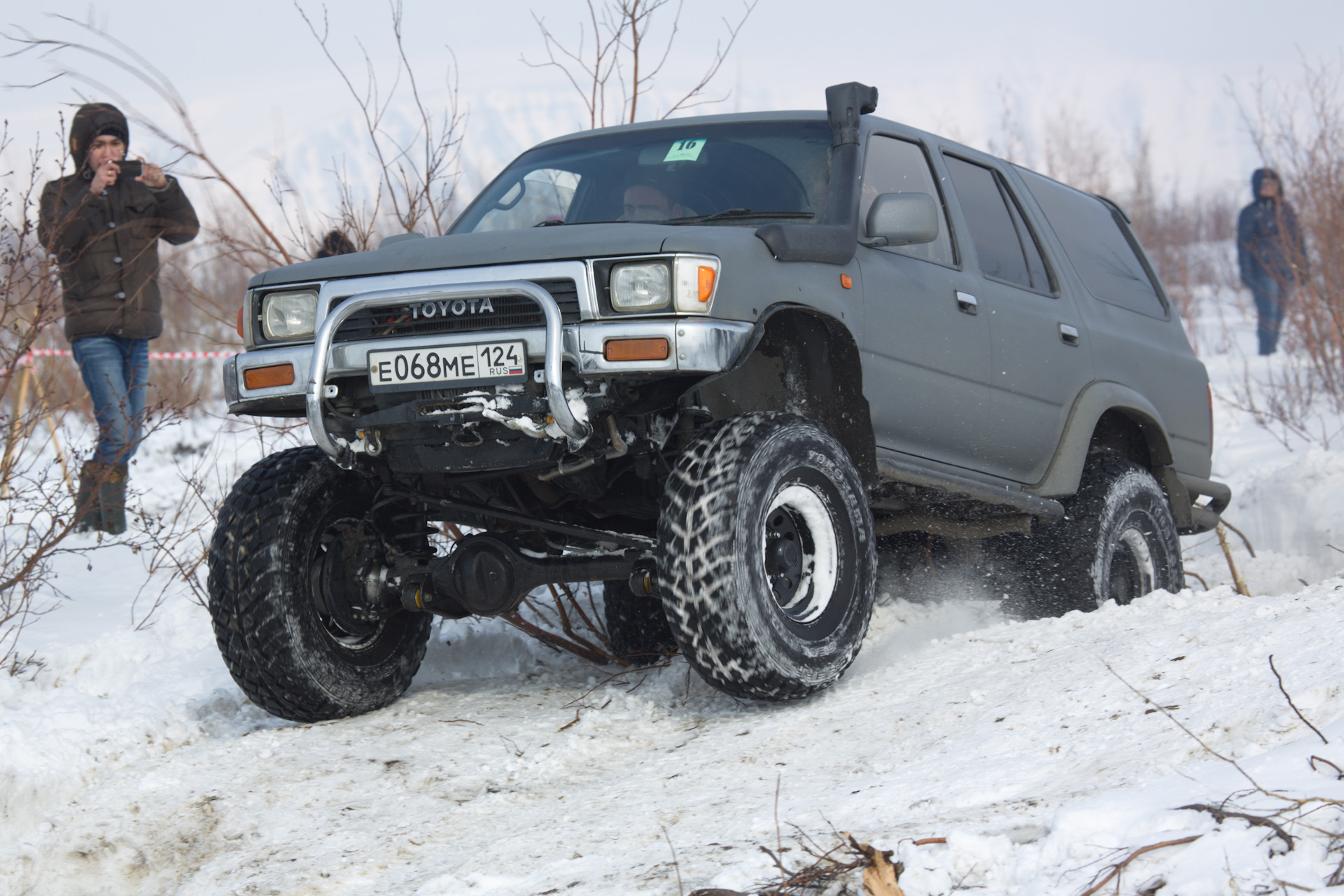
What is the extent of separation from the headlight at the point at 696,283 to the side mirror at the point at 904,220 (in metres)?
0.85

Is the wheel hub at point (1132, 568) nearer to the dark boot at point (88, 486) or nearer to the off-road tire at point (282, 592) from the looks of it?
the off-road tire at point (282, 592)

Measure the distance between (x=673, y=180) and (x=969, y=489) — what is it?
148 cm

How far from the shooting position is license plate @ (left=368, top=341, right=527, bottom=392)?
340 centimetres

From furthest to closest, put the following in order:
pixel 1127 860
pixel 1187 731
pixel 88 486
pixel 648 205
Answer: pixel 88 486, pixel 648 205, pixel 1187 731, pixel 1127 860

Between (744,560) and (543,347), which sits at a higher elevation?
→ (543,347)

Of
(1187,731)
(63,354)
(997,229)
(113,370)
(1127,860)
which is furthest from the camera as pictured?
(63,354)

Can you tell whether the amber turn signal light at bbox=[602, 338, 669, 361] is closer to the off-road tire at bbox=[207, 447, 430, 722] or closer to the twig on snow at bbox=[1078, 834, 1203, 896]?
the off-road tire at bbox=[207, 447, 430, 722]

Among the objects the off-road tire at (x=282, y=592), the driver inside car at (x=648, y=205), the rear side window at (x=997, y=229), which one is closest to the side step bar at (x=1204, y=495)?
the rear side window at (x=997, y=229)

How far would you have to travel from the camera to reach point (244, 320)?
3.91 m

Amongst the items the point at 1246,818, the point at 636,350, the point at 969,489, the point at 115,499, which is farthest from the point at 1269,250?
the point at 1246,818

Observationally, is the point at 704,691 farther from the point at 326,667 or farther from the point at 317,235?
the point at 317,235

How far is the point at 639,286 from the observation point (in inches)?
135

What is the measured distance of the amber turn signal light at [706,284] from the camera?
11.2ft

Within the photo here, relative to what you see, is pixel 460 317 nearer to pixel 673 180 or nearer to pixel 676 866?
pixel 673 180
